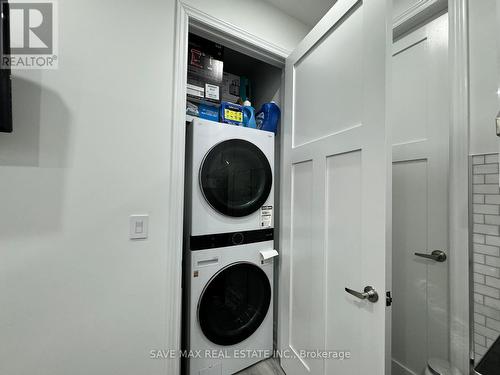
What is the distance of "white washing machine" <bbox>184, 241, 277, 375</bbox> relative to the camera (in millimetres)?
1310

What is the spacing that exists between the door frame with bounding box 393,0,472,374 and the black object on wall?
76.0 inches

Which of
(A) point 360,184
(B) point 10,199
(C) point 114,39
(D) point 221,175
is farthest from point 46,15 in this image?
(A) point 360,184

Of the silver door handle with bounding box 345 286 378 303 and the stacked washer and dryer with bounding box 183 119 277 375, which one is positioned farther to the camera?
the stacked washer and dryer with bounding box 183 119 277 375

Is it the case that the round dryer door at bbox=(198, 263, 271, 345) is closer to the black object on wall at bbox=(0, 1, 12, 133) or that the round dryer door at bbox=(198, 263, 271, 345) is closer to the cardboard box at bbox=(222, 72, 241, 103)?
the black object on wall at bbox=(0, 1, 12, 133)

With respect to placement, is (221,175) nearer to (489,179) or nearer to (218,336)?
(218,336)

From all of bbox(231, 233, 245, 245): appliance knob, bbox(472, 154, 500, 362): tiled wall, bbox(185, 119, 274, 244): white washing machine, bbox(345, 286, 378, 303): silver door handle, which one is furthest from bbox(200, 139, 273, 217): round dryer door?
bbox(472, 154, 500, 362): tiled wall

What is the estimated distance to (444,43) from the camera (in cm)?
116

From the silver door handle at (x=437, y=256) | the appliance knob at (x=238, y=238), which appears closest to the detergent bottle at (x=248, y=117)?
the appliance knob at (x=238, y=238)

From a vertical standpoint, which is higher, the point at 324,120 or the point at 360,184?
the point at 324,120

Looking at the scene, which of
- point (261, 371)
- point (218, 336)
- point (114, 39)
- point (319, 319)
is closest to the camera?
point (114, 39)

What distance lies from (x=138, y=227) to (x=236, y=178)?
674mm

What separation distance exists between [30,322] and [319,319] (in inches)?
51.2

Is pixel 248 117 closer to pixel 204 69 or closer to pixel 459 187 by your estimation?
pixel 204 69

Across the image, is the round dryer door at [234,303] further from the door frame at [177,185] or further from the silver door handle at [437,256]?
the silver door handle at [437,256]
